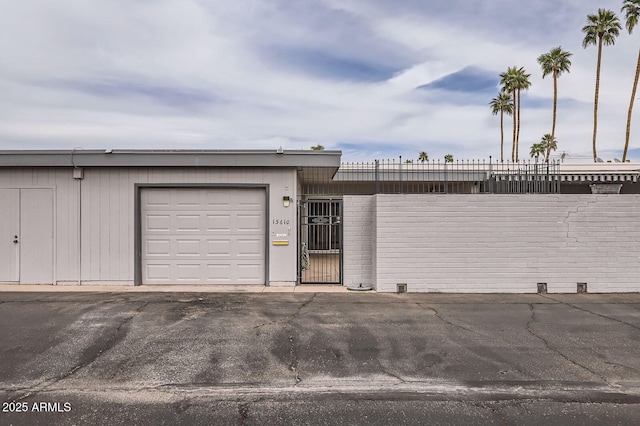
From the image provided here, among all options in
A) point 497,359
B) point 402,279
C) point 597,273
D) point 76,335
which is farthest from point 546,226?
point 76,335

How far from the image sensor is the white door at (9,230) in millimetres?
9883

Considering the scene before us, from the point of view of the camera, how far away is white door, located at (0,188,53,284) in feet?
32.3

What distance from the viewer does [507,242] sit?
9.30 m

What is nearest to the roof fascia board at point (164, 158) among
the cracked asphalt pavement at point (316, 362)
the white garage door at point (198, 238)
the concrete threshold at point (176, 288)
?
the white garage door at point (198, 238)

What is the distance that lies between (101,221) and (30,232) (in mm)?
1757

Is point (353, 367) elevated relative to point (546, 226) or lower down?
lower down

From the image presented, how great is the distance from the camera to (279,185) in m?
9.90

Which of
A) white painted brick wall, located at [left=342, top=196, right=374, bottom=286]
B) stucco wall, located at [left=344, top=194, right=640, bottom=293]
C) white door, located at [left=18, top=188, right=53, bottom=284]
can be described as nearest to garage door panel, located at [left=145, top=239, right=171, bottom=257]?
white door, located at [left=18, top=188, right=53, bottom=284]

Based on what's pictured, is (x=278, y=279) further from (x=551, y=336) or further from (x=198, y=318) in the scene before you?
(x=551, y=336)

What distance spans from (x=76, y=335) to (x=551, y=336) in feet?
23.1

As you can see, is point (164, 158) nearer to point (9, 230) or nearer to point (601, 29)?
point (9, 230)

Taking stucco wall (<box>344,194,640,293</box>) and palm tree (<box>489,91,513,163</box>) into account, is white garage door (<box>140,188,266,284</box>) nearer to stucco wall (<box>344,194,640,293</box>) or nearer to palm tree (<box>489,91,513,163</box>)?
stucco wall (<box>344,194,640,293</box>)

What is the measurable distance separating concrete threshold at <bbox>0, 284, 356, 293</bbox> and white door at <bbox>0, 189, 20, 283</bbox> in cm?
46

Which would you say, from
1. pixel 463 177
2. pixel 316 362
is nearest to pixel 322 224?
pixel 316 362
